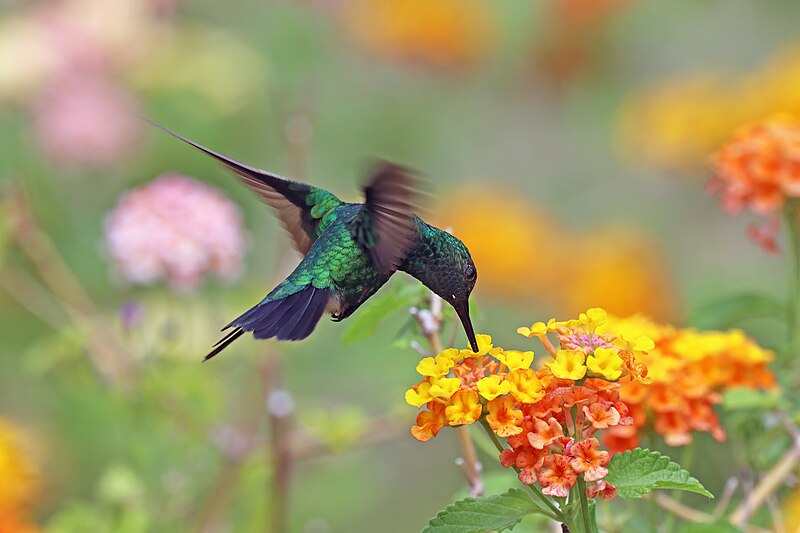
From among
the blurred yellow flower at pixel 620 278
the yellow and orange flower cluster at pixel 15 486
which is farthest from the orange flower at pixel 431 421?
the blurred yellow flower at pixel 620 278

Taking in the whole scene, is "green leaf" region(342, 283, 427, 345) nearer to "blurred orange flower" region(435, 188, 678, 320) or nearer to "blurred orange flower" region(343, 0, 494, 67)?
"blurred orange flower" region(435, 188, 678, 320)

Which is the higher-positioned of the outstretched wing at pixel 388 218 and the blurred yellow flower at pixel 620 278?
the blurred yellow flower at pixel 620 278

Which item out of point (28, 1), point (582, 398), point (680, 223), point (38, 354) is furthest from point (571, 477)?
point (680, 223)

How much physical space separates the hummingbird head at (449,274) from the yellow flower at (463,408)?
0.46ft

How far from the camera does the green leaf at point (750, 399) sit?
96 centimetres

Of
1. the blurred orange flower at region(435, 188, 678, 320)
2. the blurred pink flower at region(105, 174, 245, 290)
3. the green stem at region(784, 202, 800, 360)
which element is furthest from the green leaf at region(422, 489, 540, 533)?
the blurred orange flower at region(435, 188, 678, 320)

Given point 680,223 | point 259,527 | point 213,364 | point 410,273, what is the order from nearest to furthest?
point 410,273, point 259,527, point 213,364, point 680,223

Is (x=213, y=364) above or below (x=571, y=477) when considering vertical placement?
above

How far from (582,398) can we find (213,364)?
3.34 ft

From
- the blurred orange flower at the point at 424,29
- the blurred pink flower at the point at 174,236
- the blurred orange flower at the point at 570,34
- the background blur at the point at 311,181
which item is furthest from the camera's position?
the blurred orange flower at the point at 424,29

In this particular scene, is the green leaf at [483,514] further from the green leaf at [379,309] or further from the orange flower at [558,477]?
the green leaf at [379,309]

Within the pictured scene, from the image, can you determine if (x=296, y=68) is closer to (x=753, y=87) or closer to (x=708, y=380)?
(x=753, y=87)

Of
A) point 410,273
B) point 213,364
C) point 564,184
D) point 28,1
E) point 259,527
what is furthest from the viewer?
point 564,184

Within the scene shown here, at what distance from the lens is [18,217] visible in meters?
1.53
